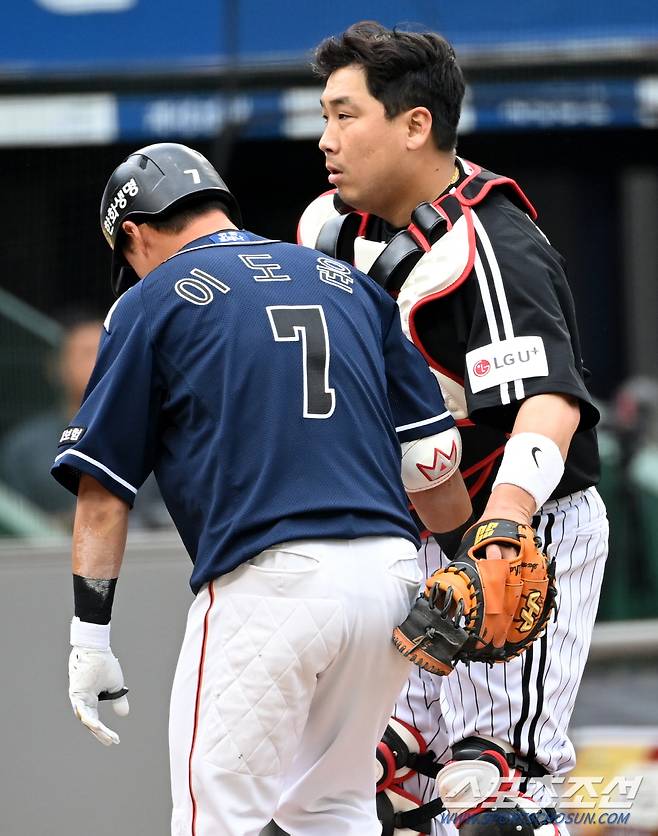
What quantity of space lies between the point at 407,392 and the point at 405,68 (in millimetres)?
836

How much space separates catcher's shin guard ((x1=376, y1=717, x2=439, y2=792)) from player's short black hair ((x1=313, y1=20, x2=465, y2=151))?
1.51 m

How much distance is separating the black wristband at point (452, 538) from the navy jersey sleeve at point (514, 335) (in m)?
0.29

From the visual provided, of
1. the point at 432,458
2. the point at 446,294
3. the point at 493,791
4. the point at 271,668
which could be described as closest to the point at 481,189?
the point at 446,294

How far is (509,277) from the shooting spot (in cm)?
327

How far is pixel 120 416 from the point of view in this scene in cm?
292

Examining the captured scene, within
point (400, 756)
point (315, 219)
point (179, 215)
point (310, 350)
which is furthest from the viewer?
point (315, 219)

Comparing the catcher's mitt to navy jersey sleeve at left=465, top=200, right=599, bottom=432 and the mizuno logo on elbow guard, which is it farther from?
navy jersey sleeve at left=465, top=200, right=599, bottom=432

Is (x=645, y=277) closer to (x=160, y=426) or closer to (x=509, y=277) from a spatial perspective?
(x=509, y=277)

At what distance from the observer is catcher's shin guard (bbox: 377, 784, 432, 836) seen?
3.74 m

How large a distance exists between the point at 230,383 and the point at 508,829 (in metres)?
1.30

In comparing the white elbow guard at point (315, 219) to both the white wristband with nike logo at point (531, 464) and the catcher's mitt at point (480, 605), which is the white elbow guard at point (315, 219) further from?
the catcher's mitt at point (480, 605)

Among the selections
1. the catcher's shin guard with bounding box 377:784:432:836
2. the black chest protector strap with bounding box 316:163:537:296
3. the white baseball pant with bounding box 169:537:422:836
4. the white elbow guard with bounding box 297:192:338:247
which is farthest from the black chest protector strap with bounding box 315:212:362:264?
the catcher's shin guard with bounding box 377:784:432:836

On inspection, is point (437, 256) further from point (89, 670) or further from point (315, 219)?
point (89, 670)

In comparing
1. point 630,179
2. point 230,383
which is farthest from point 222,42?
point 230,383
